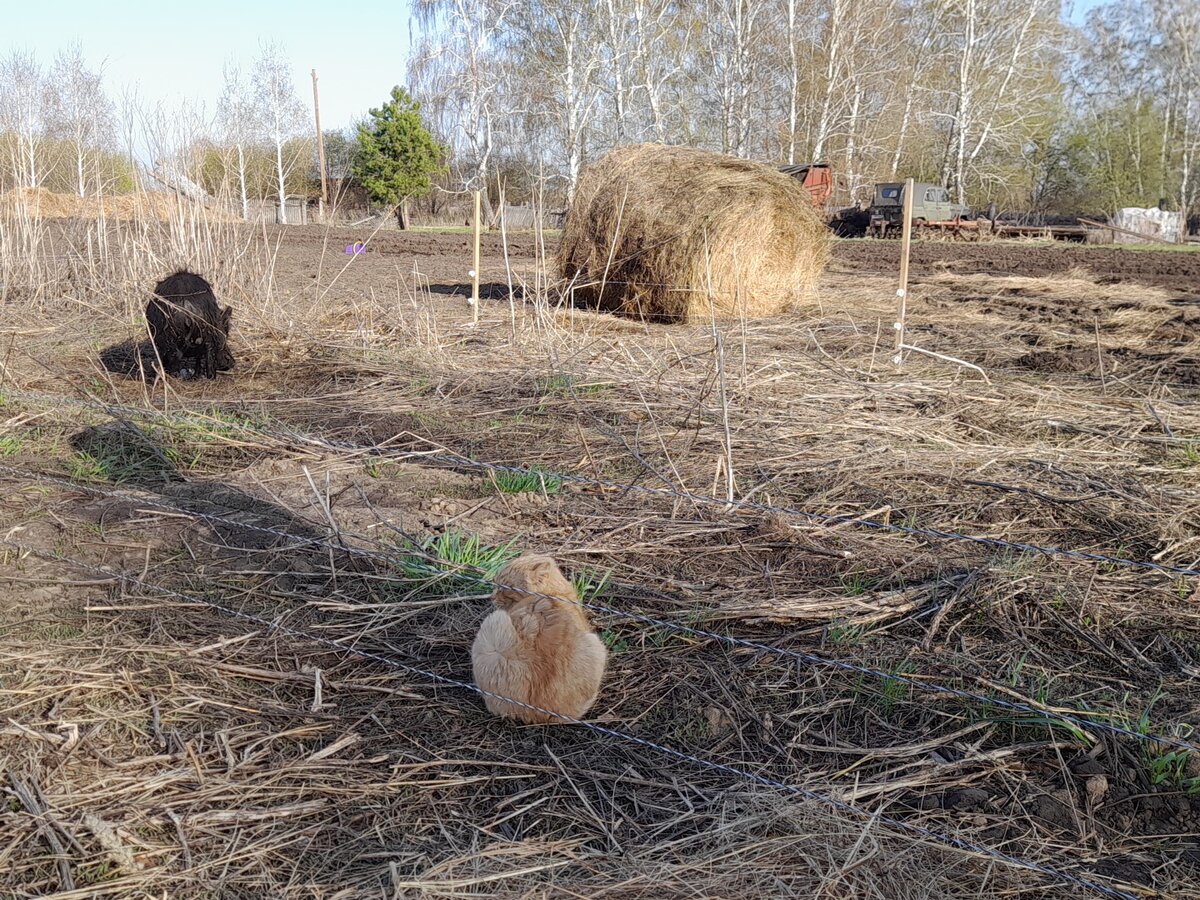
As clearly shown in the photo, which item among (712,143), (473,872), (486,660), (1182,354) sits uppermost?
(712,143)

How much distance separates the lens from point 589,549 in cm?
332

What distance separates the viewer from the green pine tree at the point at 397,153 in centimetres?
3312

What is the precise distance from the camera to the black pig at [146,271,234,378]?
6426 mm

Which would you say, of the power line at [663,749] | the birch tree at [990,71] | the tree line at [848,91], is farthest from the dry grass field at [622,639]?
the birch tree at [990,71]

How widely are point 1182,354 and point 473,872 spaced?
7.08 m

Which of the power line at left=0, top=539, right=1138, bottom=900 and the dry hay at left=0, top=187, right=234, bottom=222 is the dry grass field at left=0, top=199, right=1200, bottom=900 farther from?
the dry hay at left=0, top=187, right=234, bottom=222

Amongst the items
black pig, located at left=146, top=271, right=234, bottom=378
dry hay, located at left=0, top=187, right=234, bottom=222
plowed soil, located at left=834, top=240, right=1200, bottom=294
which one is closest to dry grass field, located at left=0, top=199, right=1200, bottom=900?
black pig, located at left=146, top=271, right=234, bottom=378

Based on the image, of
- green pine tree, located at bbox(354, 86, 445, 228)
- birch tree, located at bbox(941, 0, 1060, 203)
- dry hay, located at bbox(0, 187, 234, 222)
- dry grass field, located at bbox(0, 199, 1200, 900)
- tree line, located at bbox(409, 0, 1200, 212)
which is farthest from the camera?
green pine tree, located at bbox(354, 86, 445, 228)

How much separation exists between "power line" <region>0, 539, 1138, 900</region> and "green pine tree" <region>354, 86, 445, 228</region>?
104ft

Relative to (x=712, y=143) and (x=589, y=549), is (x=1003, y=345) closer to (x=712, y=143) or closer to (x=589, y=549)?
(x=589, y=549)

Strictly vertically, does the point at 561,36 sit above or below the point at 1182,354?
above

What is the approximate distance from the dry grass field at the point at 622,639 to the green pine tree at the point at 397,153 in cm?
2982

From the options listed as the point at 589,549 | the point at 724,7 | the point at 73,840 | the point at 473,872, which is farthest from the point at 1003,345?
the point at 724,7

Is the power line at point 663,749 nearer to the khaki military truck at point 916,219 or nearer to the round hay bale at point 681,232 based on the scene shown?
the round hay bale at point 681,232
